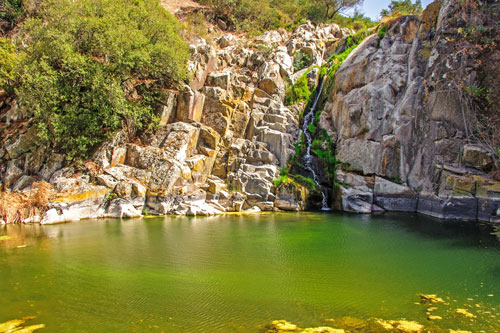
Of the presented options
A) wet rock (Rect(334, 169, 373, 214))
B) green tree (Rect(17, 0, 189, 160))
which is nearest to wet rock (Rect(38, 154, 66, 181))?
green tree (Rect(17, 0, 189, 160))

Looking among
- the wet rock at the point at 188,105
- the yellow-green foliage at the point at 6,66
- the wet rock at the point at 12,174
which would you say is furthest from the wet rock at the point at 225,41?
the wet rock at the point at 12,174

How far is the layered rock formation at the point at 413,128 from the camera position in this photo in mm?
18516

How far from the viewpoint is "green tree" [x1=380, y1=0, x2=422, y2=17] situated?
2845 centimetres

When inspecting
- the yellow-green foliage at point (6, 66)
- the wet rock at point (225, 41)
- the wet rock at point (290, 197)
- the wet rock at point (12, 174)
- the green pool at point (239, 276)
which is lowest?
the green pool at point (239, 276)

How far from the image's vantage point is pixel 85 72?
1995 cm

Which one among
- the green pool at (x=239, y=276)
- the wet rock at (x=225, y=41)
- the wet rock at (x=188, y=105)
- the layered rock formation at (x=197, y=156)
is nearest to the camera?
the green pool at (x=239, y=276)

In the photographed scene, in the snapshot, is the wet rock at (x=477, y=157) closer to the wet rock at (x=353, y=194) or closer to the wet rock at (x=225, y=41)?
the wet rock at (x=353, y=194)

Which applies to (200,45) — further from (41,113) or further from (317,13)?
→ (317,13)

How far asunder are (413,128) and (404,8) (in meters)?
16.8

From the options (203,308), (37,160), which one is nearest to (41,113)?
(37,160)

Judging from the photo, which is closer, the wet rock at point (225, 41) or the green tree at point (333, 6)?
the wet rock at point (225, 41)

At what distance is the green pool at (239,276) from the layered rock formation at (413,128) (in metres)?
3.70

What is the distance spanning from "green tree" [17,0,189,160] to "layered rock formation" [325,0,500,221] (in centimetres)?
→ 1553

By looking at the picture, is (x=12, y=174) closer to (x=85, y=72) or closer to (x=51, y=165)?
(x=51, y=165)
